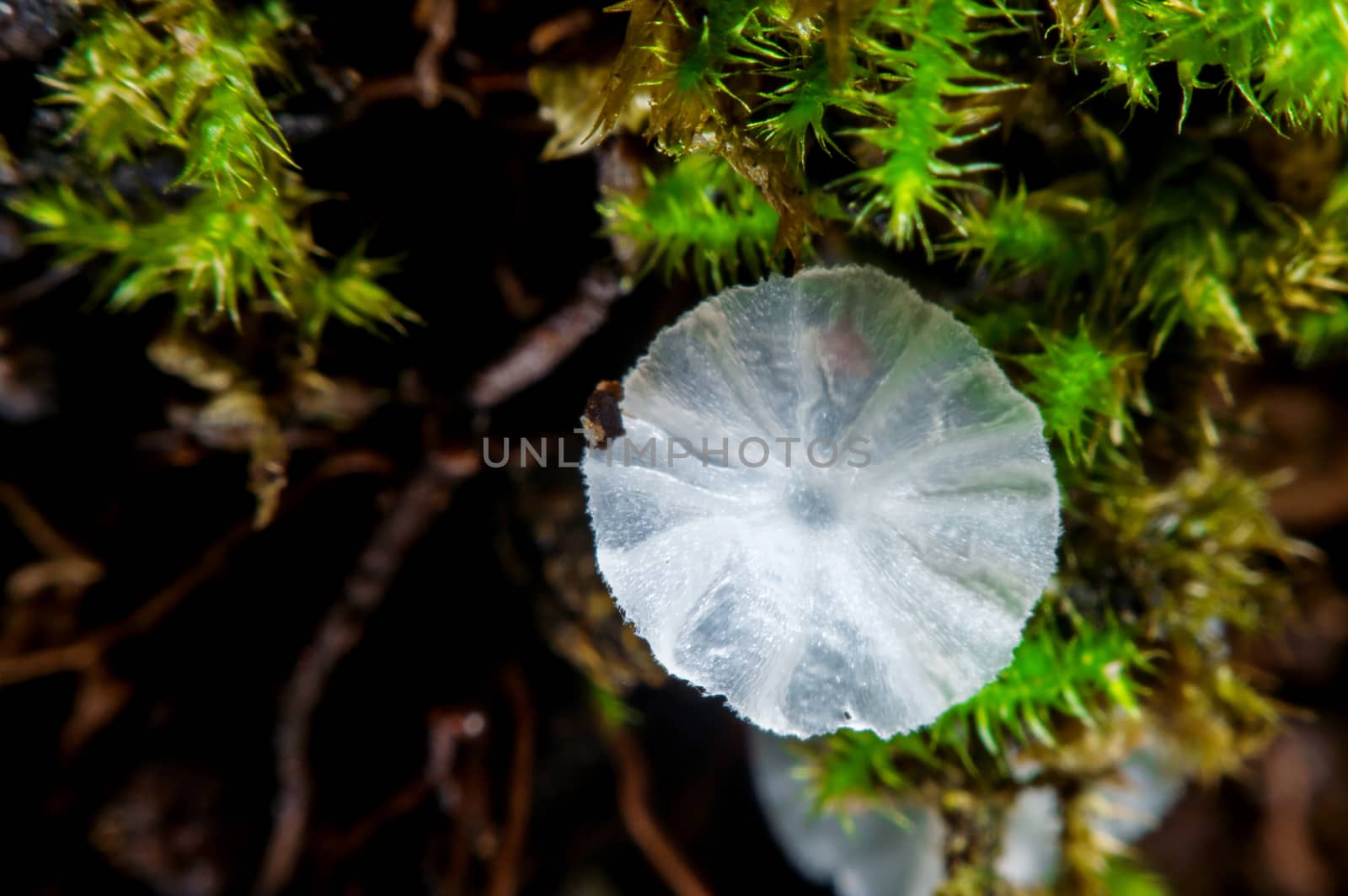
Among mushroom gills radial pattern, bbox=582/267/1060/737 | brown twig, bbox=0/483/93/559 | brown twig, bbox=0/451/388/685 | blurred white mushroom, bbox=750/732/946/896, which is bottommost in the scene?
blurred white mushroom, bbox=750/732/946/896

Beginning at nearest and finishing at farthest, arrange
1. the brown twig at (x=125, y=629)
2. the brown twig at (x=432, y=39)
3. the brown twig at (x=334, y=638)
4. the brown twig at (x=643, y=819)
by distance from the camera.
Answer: the brown twig at (x=432, y=39) → the brown twig at (x=334, y=638) → the brown twig at (x=125, y=629) → the brown twig at (x=643, y=819)

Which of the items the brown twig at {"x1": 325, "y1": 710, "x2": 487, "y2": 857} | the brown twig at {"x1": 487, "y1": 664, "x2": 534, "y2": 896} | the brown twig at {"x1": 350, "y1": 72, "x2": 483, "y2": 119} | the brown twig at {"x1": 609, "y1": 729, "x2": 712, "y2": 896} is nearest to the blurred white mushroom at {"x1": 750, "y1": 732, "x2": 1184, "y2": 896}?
the brown twig at {"x1": 609, "y1": 729, "x2": 712, "y2": 896}

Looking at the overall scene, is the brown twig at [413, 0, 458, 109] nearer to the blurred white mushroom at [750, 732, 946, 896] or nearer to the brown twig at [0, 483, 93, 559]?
the brown twig at [0, 483, 93, 559]

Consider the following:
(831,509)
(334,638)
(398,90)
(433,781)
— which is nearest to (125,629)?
(334,638)

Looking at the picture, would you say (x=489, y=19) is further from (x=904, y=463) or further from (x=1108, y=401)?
(x=1108, y=401)

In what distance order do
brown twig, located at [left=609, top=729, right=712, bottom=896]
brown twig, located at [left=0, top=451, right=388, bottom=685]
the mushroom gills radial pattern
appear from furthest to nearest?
brown twig, located at [left=609, top=729, right=712, bottom=896] → brown twig, located at [left=0, top=451, right=388, bottom=685] → the mushroom gills radial pattern

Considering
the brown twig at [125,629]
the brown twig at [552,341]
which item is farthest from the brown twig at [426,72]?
the brown twig at [125,629]

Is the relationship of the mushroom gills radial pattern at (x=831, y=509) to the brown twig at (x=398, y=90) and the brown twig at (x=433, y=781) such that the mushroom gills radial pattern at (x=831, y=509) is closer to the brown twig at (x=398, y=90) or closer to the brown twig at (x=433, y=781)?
the brown twig at (x=398, y=90)
